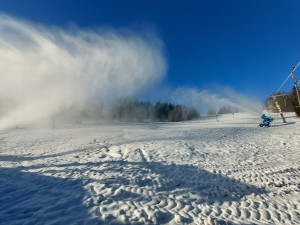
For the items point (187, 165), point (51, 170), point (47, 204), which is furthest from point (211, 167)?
point (51, 170)

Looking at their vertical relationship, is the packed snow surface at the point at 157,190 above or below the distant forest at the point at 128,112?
below

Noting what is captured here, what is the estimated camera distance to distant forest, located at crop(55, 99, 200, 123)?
86.2 meters

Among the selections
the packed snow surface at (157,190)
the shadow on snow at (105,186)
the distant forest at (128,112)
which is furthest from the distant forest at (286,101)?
the distant forest at (128,112)

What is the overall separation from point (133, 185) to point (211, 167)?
6.07 m

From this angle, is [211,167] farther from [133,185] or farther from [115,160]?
[115,160]

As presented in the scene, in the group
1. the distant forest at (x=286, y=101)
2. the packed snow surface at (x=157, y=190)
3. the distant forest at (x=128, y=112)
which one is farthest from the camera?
the distant forest at (x=128, y=112)

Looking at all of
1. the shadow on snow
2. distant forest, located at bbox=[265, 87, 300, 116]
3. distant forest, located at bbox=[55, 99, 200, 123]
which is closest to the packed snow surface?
the shadow on snow

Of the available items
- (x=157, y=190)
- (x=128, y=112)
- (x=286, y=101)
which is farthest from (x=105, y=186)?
(x=128, y=112)

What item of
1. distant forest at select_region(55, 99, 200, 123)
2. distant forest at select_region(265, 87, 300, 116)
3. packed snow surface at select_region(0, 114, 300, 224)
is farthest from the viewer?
distant forest at select_region(55, 99, 200, 123)

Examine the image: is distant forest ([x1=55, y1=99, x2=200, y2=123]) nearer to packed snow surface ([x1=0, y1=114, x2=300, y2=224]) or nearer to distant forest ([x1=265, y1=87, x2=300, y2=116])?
distant forest ([x1=265, y1=87, x2=300, y2=116])

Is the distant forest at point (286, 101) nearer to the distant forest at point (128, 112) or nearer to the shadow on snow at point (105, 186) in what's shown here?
the shadow on snow at point (105, 186)

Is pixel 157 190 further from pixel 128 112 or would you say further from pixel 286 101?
pixel 128 112

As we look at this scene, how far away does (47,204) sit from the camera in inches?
236

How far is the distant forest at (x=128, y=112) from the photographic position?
283 feet
